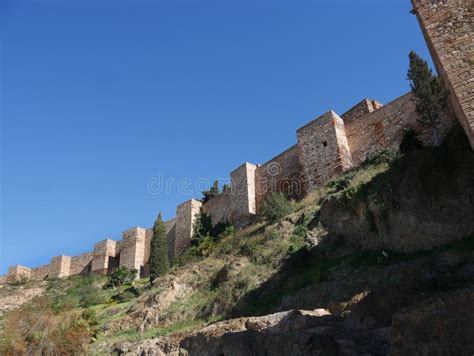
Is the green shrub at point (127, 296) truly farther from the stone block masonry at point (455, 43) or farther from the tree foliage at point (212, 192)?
the stone block masonry at point (455, 43)

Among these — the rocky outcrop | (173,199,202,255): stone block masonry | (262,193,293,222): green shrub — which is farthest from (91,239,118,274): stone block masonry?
the rocky outcrop

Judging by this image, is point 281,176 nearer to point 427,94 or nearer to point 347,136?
point 347,136

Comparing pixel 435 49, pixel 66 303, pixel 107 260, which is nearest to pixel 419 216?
pixel 435 49

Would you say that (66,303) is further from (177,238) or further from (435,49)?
(435,49)

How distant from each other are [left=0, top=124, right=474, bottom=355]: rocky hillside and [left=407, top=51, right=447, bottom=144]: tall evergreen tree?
7.49 feet

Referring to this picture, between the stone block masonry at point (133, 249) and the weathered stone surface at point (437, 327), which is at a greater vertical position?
the stone block masonry at point (133, 249)

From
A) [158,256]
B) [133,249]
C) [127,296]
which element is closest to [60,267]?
[133,249]

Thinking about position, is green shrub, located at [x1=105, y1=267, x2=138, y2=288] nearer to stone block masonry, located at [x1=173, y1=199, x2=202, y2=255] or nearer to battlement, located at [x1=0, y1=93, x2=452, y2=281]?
battlement, located at [x1=0, y1=93, x2=452, y2=281]

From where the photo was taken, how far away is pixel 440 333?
10.9 ft

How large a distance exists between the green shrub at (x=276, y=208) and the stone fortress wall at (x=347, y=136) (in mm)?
1794

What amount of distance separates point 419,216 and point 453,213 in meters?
0.86

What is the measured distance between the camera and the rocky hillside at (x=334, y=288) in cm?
446

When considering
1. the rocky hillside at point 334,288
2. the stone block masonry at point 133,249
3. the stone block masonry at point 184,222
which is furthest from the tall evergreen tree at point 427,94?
the stone block masonry at point 133,249

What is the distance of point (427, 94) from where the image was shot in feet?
51.8
